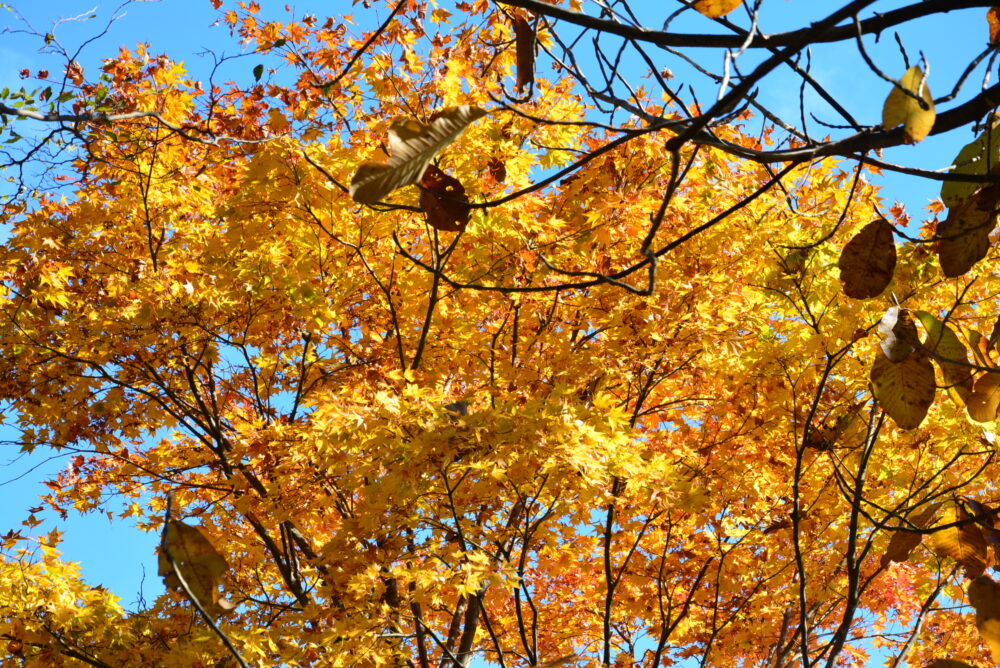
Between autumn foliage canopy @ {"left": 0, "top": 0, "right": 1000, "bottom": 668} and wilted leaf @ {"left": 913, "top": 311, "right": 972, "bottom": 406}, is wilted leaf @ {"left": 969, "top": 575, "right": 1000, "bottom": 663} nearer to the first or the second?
wilted leaf @ {"left": 913, "top": 311, "right": 972, "bottom": 406}

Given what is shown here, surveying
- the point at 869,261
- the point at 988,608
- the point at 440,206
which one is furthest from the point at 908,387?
the point at 440,206

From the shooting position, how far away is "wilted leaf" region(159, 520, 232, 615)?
118 cm

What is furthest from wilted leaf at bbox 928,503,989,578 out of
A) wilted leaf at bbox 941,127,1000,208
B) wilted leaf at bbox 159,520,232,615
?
wilted leaf at bbox 159,520,232,615

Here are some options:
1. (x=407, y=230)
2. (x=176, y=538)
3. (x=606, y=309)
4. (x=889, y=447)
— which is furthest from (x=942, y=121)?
(x=889, y=447)

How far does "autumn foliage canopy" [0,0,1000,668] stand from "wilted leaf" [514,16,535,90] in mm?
2170

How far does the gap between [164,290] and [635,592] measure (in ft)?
13.1

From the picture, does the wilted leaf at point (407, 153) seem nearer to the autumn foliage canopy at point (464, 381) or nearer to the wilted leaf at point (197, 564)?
the wilted leaf at point (197, 564)

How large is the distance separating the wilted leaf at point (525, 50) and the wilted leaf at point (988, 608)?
113cm

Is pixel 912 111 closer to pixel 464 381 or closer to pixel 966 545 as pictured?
pixel 966 545

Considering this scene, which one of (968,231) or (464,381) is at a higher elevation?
(464,381)

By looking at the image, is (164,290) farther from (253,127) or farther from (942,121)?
(942,121)

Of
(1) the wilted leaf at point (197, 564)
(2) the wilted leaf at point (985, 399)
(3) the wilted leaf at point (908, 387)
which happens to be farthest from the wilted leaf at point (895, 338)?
(1) the wilted leaf at point (197, 564)

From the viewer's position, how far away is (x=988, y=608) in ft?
4.05

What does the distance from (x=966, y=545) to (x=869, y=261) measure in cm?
58
